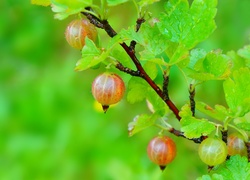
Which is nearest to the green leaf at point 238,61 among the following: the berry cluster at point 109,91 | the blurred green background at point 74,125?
the berry cluster at point 109,91

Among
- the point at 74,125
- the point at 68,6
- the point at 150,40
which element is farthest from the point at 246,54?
the point at 74,125

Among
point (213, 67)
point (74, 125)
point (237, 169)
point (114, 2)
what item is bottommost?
point (237, 169)

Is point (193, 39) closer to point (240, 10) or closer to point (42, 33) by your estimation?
point (240, 10)

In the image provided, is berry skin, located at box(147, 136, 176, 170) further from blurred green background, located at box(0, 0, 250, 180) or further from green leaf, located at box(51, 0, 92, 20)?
blurred green background, located at box(0, 0, 250, 180)

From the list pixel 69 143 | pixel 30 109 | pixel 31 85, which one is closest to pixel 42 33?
pixel 31 85

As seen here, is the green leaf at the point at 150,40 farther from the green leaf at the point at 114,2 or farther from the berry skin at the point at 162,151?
the berry skin at the point at 162,151

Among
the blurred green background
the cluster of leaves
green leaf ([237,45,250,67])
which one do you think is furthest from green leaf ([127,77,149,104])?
the blurred green background

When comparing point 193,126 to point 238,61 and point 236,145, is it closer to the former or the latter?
point 236,145
